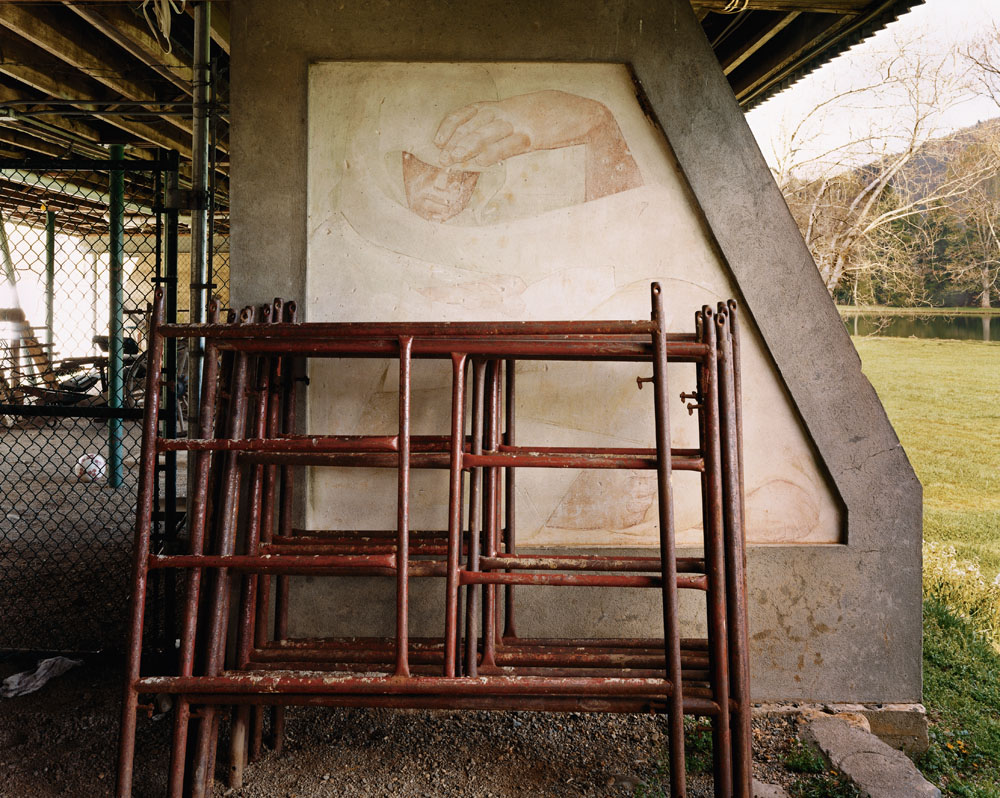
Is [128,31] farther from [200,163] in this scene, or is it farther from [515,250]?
[515,250]

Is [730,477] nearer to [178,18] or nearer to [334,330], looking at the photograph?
[334,330]

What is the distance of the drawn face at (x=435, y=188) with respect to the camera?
2.86m

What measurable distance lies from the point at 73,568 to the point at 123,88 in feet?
13.0

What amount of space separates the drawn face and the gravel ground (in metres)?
2.23

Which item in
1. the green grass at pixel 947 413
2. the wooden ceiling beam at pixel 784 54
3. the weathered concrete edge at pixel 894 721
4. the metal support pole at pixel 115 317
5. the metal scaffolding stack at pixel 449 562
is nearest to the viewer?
the metal scaffolding stack at pixel 449 562

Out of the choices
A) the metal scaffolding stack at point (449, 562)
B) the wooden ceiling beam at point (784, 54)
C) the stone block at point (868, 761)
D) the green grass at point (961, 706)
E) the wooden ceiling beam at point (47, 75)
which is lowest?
the green grass at point (961, 706)

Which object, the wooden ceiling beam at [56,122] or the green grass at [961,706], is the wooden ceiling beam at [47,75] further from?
the green grass at [961,706]

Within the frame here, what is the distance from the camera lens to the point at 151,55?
4.76 meters

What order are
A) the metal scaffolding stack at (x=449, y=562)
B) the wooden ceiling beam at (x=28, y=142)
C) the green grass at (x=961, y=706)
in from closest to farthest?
the metal scaffolding stack at (x=449, y=562) → the green grass at (x=961, y=706) → the wooden ceiling beam at (x=28, y=142)

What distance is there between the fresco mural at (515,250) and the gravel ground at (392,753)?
0.84 metres

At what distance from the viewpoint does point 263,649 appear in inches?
103

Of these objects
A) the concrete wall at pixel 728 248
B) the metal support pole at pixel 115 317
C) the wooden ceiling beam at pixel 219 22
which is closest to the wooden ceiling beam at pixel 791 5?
the concrete wall at pixel 728 248

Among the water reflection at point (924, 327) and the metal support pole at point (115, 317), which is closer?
the metal support pole at point (115, 317)

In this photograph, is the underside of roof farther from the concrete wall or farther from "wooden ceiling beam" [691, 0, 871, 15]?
the concrete wall
